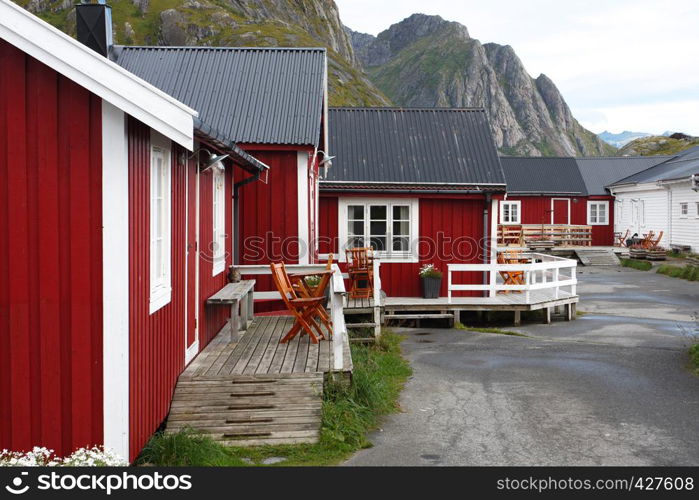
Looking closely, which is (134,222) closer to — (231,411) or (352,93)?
(231,411)

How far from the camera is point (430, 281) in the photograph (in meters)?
15.7

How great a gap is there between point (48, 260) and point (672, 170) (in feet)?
111

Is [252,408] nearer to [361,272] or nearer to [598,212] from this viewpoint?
[361,272]

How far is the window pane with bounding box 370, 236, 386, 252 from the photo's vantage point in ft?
53.5

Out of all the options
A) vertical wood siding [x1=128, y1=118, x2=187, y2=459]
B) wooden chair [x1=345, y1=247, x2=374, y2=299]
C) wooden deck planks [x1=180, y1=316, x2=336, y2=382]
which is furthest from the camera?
wooden chair [x1=345, y1=247, x2=374, y2=299]

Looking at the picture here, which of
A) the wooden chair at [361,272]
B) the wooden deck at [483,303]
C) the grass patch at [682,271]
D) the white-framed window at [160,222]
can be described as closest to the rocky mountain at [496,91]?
the grass patch at [682,271]

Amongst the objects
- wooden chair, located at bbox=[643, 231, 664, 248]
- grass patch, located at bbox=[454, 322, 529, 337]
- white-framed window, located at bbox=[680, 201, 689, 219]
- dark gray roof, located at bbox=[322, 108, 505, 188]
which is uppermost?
dark gray roof, located at bbox=[322, 108, 505, 188]

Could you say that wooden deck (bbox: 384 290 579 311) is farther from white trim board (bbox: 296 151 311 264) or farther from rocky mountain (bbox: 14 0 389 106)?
rocky mountain (bbox: 14 0 389 106)

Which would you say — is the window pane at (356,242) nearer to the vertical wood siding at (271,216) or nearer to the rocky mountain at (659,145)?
the vertical wood siding at (271,216)

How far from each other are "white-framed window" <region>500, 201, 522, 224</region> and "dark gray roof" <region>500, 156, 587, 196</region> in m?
0.71

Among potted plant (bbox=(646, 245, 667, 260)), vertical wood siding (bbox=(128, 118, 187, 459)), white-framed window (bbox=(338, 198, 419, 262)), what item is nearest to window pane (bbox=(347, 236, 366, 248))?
white-framed window (bbox=(338, 198, 419, 262))

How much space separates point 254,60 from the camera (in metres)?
14.7

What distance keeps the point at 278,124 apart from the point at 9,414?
841cm

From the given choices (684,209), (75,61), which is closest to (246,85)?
(75,61)
